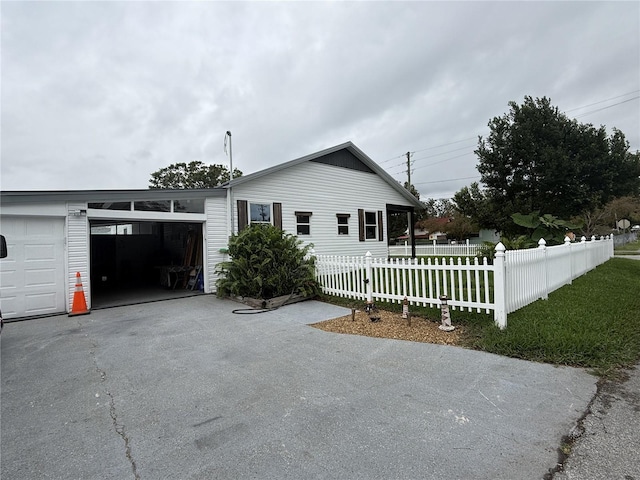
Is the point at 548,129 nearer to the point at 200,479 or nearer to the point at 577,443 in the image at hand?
the point at 577,443

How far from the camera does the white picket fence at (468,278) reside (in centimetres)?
506

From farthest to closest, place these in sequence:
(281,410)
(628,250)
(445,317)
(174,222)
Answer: (628,250) → (174,222) → (445,317) → (281,410)

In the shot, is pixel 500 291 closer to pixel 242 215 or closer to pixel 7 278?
pixel 242 215

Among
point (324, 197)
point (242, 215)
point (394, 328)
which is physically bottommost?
point (394, 328)

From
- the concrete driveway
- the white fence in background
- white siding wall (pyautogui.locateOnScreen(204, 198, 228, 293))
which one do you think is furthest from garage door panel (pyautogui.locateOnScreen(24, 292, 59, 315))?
the white fence in background

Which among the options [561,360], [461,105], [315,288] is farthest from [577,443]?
[461,105]

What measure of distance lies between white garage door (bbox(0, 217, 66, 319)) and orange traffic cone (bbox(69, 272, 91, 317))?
1.35 ft

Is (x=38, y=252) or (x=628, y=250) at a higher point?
(x=38, y=252)

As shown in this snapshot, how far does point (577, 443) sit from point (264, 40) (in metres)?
10.7

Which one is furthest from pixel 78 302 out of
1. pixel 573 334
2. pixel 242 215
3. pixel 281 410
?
pixel 573 334

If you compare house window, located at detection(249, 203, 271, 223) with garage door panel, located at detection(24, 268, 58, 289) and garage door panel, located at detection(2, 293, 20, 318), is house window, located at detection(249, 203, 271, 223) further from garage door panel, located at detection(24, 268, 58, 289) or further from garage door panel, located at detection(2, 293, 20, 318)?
garage door panel, located at detection(2, 293, 20, 318)

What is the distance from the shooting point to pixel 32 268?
23.4ft

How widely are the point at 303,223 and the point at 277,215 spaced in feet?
3.94

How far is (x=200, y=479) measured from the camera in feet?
6.44
